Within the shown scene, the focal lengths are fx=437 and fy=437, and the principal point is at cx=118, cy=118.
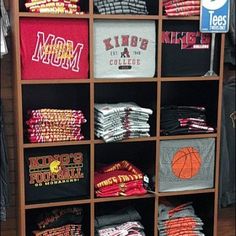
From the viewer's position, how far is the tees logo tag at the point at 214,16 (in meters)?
2.46

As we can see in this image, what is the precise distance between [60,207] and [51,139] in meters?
0.46

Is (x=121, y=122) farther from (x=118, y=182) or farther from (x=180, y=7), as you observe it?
(x=180, y=7)

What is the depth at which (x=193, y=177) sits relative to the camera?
263cm

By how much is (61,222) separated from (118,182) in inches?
16.2

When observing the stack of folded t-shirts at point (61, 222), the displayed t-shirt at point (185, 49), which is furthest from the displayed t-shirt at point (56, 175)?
the displayed t-shirt at point (185, 49)

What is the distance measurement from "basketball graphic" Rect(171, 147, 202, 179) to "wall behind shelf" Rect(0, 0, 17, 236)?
1.03m

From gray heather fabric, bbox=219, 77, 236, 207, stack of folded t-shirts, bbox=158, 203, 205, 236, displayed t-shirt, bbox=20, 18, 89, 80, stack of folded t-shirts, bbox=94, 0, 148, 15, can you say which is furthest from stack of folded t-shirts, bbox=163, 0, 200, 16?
stack of folded t-shirts, bbox=158, 203, 205, 236

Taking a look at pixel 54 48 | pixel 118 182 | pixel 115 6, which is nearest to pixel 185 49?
pixel 115 6

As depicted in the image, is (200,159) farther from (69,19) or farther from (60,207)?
(69,19)

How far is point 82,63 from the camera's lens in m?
2.37

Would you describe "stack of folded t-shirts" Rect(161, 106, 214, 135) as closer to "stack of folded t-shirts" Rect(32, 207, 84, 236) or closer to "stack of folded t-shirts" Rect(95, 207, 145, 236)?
"stack of folded t-shirts" Rect(95, 207, 145, 236)

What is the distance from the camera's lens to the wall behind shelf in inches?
107

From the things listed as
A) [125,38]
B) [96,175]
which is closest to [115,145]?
[96,175]

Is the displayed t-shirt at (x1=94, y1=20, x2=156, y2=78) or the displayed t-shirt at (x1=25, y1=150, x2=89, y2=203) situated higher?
the displayed t-shirt at (x1=94, y1=20, x2=156, y2=78)
